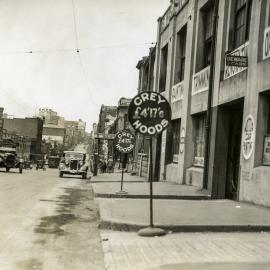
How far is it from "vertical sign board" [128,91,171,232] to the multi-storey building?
4.19 metres

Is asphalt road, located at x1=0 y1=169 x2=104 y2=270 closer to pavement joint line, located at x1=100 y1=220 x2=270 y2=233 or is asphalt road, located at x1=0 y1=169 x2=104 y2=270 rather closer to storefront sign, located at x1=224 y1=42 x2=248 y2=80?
pavement joint line, located at x1=100 y1=220 x2=270 y2=233

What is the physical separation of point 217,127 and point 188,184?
4.13 metres

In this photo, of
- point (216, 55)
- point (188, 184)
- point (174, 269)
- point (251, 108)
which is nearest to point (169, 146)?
point (188, 184)

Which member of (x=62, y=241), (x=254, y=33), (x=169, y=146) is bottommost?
(x=62, y=241)

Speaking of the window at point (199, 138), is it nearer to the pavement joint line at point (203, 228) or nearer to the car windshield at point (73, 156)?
the pavement joint line at point (203, 228)

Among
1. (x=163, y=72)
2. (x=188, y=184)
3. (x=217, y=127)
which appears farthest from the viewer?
(x=163, y=72)

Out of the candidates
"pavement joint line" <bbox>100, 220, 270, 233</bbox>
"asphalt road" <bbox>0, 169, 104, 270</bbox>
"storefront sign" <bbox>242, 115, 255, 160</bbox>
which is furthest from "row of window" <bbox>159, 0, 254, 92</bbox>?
"pavement joint line" <bbox>100, 220, 270, 233</bbox>

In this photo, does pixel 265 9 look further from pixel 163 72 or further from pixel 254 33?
pixel 163 72

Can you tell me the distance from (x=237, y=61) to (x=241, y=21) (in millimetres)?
2485

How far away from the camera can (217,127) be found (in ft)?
54.9

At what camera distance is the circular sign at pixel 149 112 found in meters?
9.19

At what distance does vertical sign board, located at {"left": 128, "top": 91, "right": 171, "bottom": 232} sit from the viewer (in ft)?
30.1

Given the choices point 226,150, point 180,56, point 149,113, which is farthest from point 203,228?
point 180,56

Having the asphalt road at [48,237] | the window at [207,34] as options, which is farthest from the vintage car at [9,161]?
the asphalt road at [48,237]
